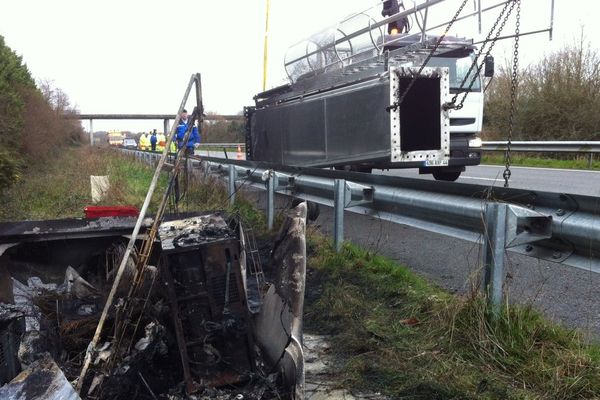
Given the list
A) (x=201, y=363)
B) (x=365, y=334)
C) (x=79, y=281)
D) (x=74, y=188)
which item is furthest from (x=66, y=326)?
(x=74, y=188)

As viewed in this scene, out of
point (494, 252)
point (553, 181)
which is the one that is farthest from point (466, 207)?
point (553, 181)

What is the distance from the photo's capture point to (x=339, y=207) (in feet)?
16.6

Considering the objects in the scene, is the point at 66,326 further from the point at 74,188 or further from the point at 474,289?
the point at 74,188

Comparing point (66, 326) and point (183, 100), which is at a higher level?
point (183, 100)

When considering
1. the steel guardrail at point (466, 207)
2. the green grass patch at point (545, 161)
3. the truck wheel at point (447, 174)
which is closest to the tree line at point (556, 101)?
the green grass patch at point (545, 161)

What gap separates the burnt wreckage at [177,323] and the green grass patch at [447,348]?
21.8 inches

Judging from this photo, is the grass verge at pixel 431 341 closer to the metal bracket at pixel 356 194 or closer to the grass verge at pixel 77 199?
the metal bracket at pixel 356 194

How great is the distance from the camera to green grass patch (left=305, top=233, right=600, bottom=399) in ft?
8.30

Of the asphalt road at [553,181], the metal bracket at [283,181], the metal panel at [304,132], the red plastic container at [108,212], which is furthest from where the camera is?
the asphalt road at [553,181]

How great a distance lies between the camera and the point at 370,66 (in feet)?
24.2

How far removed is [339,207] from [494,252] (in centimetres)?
218

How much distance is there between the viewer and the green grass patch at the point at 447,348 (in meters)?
2.53

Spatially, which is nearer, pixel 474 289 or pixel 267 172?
pixel 474 289

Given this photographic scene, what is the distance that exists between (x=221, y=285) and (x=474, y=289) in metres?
1.44
